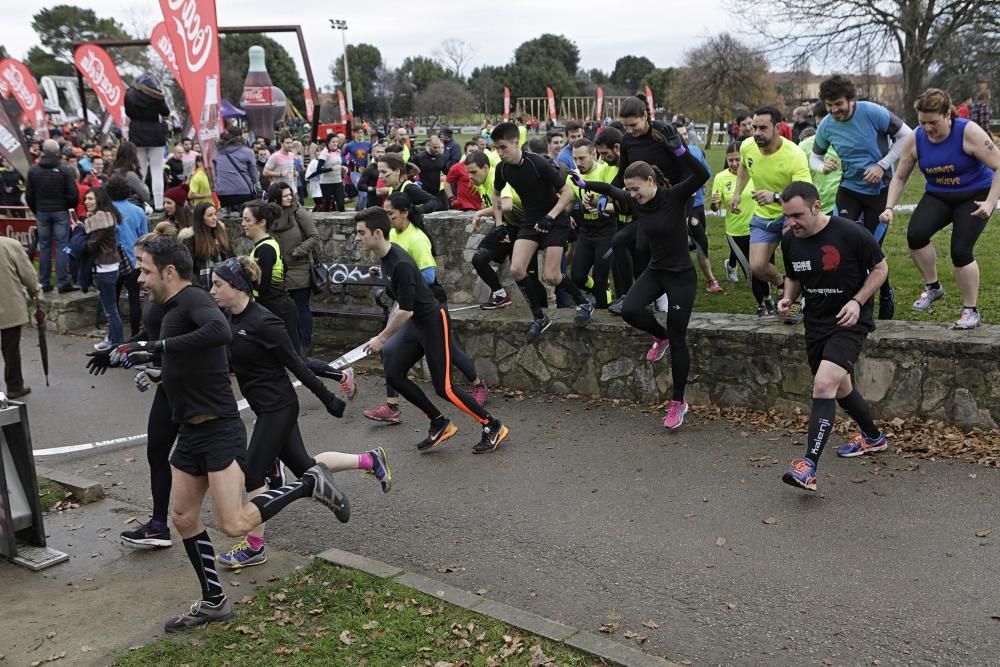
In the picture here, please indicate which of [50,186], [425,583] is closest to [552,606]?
[425,583]

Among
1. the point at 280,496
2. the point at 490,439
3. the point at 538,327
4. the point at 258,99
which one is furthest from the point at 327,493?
the point at 258,99

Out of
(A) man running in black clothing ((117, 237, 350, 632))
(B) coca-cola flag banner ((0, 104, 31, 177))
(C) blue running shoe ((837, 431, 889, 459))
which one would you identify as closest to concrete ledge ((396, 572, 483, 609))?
(A) man running in black clothing ((117, 237, 350, 632))

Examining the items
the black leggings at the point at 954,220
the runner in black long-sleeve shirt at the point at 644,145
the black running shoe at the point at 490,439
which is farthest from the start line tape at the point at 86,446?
the black leggings at the point at 954,220

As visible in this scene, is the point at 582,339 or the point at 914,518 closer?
the point at 914,518

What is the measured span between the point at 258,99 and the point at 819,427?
3012cm

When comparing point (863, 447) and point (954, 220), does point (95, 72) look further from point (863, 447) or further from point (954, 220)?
point (863, 447)

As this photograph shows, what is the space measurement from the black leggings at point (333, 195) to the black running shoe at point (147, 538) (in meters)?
13.1

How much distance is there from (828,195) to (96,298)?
10144 millimetres

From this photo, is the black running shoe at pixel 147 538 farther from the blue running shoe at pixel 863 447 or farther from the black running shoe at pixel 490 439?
the blue running shoe at pixel 863 447

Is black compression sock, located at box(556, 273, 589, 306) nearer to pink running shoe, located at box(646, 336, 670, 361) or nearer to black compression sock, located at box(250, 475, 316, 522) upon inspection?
pink running shoe, located at box(646, 336, 670, 361)

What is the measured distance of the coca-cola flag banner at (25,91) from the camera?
2148 centimetres

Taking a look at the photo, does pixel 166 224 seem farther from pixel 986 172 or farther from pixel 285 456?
pixel 986 172

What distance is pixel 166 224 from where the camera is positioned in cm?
809

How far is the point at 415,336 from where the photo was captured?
7.36 meters
